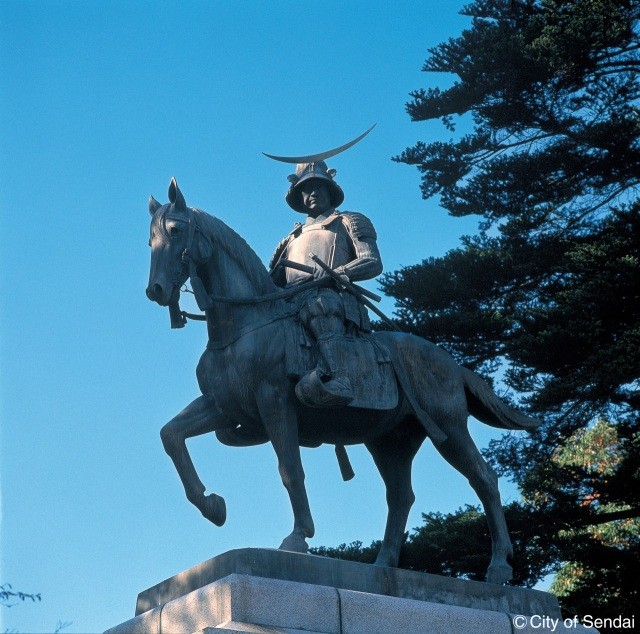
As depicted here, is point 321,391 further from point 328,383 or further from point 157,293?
point 157,293

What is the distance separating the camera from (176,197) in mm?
9328

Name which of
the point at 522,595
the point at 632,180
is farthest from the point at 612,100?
the point at 522,595

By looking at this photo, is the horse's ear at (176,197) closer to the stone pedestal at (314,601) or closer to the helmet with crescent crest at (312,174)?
the helmet with crescent crest at (312,174)

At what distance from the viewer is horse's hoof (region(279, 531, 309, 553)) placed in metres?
8.68

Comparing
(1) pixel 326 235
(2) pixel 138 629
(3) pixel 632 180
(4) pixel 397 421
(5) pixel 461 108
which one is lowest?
(2) pixel 138 629

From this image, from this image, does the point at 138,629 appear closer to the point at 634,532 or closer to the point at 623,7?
the point at 634,532

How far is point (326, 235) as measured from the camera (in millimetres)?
10055

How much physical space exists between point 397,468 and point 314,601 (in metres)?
2.15

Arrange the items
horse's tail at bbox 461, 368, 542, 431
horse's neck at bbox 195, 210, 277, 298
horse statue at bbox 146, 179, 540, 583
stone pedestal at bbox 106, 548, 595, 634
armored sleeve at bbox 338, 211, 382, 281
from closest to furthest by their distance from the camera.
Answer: stone pedestal at bbox 106, 548, 595, 634, horse statue at bbox 146, 179, 540, 583, horse's neck at bbox 195, 210, 277, 298, armored sleeve at bbox 338, 211, 382, 281, horse's tail at bbox 461, 368, 542, 431

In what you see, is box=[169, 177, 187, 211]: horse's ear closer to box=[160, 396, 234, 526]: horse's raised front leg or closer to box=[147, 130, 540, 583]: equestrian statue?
box=[147, 130, 540, 583]: equestrian statue

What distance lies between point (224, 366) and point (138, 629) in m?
1.83

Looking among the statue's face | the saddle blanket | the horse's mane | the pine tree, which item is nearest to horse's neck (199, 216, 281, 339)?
the horse's mane

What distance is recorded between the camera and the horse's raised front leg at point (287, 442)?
8977mm

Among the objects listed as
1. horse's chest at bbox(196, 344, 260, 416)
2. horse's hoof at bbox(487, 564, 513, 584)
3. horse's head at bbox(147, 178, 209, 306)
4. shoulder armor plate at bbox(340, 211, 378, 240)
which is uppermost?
shoulder armor plate at bbox(340, 211, 378, 240)
